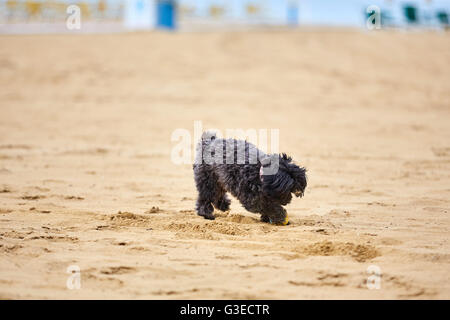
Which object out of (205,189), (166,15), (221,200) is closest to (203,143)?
(205,189)

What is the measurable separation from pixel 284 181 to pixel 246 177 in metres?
0.40

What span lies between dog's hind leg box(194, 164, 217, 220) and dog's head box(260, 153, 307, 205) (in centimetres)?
78

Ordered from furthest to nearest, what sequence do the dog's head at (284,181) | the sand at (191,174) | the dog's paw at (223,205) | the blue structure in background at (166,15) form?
1. the blue structure in background at (166,15)
2. the dog's paw at (223,205)
3. the dog's head at (284,181)
4. the sand at (191,174)

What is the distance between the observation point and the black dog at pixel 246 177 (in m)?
5.94

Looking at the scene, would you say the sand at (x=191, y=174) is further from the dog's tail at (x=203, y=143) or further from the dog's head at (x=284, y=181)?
the dog's tail at (x=203, y=143)

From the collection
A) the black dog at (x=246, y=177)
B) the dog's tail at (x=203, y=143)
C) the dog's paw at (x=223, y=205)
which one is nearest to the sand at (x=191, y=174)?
the dog's paw at (x=223, y=205)

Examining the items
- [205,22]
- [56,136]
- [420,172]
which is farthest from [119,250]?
[205,22]

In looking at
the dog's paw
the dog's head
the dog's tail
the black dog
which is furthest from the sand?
the dog's tail

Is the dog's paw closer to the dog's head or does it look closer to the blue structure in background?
the dog's head

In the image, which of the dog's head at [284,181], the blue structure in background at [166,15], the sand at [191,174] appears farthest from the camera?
the blue structure in background at [166,15]

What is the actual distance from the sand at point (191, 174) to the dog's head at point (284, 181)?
14.5 inches

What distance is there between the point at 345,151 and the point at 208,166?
4987mm

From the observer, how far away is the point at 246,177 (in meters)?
6.05

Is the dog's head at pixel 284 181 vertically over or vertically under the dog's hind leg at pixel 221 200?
over
